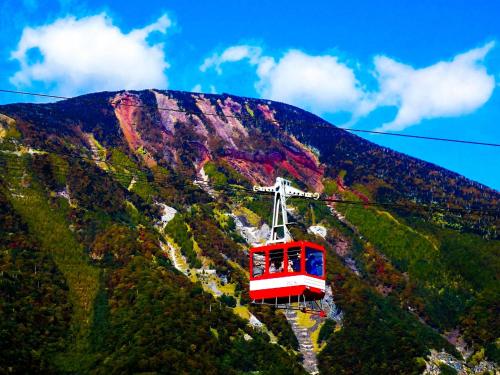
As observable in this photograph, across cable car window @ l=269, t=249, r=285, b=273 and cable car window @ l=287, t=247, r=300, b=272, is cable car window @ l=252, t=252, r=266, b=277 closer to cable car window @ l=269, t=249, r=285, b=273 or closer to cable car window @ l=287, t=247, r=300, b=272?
cable car window @ l=269, t=249, r=285, b=273

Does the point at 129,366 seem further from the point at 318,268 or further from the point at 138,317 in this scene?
the point at 318,268

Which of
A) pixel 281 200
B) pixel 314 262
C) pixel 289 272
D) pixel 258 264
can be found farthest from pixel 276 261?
pixel 281 200

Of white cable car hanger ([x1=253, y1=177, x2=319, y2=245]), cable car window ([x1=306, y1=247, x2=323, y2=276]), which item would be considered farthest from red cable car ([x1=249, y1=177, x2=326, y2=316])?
white cable car hanger ([x1=253, y1=177, x2=319, y2=245])

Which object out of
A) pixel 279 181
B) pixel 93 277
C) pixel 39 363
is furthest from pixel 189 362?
pixel 279 181

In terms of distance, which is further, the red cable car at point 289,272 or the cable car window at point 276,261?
the cable car window at point 276,261

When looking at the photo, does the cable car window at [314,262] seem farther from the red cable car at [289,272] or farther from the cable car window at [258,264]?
the cable car window at [258,264]

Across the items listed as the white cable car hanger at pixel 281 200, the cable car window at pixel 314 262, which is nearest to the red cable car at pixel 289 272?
the cable car window at pixel 314 262
